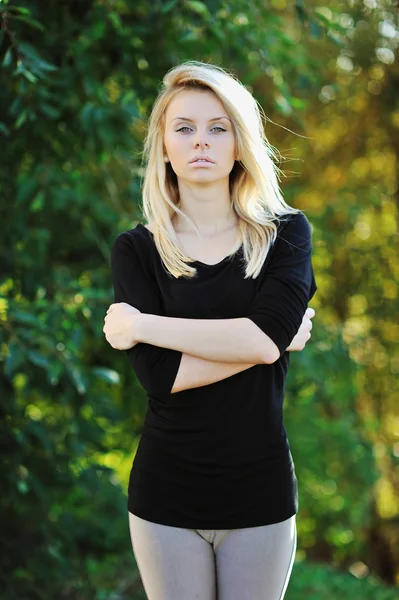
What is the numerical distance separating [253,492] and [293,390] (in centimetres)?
190

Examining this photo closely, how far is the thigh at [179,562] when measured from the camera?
163 centimetres

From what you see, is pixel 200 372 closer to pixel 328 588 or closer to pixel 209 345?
pixel 209 345

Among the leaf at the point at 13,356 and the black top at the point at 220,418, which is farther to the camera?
the leaf at the point at 13,356

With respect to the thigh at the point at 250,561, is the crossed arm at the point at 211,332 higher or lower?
higher

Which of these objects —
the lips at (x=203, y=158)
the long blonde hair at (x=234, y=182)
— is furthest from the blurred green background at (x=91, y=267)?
the lips at (x=203, y=158)

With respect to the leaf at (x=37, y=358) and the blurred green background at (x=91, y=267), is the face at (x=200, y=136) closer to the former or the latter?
the blurred green background at (x=91, y=267)

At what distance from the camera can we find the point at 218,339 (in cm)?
161

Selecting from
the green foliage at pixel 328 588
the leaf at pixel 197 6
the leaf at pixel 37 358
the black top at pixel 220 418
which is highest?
the leaf at pixel 197 6

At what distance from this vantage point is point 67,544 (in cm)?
325

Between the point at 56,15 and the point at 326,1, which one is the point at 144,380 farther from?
the point at 326,1

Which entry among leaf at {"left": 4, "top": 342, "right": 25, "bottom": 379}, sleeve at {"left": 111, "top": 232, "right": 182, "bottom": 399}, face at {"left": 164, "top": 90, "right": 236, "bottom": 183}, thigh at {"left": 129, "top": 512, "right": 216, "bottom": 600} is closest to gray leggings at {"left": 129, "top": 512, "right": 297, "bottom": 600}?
thigh at {"left": 129, "top": 512, "right": 216, "bottom": 600}

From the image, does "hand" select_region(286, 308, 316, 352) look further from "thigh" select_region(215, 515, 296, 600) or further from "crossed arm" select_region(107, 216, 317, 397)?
"thigh" select_region(215, 515, 296, 600)

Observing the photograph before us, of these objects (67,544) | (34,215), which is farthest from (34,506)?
(34,215)

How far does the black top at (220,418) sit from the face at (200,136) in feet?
A: 0.63
